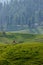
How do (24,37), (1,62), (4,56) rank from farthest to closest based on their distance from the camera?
(24,37) < (4,56) < (1,62)

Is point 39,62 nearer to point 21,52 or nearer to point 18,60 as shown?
point 18,60

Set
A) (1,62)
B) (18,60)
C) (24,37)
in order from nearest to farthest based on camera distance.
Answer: (1,62) < (18,60) < (24,37)

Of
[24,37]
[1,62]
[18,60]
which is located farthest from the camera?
[24,37]

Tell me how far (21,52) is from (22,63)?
576 centimetres

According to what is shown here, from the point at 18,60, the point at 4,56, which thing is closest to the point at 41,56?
the point at 18,60

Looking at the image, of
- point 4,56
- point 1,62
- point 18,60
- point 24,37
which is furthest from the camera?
point 24,37

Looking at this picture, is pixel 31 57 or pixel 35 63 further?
pixel 31 57

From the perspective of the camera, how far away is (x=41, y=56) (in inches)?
1299

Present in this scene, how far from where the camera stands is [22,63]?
3023 centimetres

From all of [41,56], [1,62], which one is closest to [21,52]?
[41,56]

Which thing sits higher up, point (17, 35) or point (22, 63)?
point (22, 63)

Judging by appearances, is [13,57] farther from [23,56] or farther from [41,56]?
[41,56]

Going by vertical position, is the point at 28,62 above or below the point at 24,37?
above

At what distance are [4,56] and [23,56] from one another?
3.41 m
